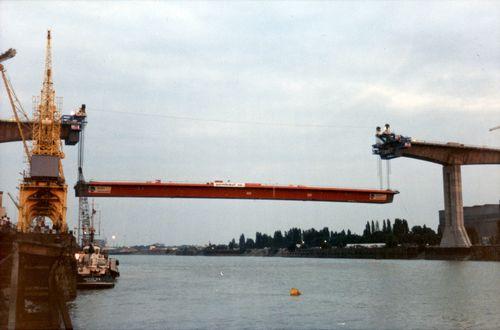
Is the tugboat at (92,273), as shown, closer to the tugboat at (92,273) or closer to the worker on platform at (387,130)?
the tugboat at (92,273)

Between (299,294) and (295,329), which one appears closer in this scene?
(295,329)

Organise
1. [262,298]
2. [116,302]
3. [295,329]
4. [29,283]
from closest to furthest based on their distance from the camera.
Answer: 1. [29,283]
2. [295,329]
3. [116,302]
4. [262,298]

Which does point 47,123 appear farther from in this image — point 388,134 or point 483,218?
point 483,218

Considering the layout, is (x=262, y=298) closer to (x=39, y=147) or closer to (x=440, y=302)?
(x=440, y=302)

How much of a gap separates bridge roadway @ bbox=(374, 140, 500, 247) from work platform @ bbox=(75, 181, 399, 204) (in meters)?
8.35

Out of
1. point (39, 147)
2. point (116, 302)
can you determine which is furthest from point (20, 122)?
point (116, 302)

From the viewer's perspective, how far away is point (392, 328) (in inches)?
1457

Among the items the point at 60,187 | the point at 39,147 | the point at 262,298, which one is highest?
the point at 39,147

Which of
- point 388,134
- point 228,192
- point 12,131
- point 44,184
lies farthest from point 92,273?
point 388,134

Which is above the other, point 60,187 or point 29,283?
point 60,187

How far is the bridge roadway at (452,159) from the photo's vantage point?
105 m

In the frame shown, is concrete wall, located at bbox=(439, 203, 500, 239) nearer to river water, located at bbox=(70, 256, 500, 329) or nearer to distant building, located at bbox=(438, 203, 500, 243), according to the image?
distant building, located at bbox=(438, 203, 500, 243)

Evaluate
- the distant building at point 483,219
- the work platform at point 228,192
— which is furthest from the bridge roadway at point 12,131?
the distant building at point 483,219

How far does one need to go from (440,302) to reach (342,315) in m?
11.9
